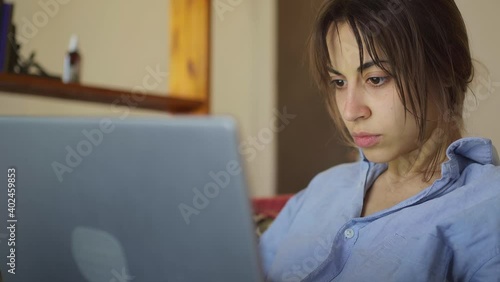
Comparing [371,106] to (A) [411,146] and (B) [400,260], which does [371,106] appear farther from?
(B) [400,260]

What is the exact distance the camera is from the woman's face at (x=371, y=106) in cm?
91

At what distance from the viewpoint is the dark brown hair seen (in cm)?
89

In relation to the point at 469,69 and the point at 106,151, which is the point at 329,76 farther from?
the point at 106,151

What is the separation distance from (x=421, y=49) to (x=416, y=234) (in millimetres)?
303

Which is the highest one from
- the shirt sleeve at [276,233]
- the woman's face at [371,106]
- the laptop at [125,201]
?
the woman's face at [371,106]

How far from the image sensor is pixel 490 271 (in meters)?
0.77

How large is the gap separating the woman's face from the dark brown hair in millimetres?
15

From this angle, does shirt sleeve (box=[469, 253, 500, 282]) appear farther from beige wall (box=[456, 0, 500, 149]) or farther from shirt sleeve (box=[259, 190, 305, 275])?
shirt sleeve (box=[259, 190, 305, 275])

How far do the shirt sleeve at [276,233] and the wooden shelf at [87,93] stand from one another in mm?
982

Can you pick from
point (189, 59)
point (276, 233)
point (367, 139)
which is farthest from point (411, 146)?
point (189, 59)

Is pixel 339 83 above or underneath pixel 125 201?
above

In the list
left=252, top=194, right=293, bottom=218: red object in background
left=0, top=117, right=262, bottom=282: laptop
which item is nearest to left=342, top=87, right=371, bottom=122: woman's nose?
left=0, top=117, right=262, bottom=282: laptop

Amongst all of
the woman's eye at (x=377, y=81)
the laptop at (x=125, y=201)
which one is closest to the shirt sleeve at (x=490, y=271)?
the woman's eye at (x=377, y=81)

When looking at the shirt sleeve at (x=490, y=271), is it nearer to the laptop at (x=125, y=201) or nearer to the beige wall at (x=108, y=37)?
the laptop at (x=125, y=201)
